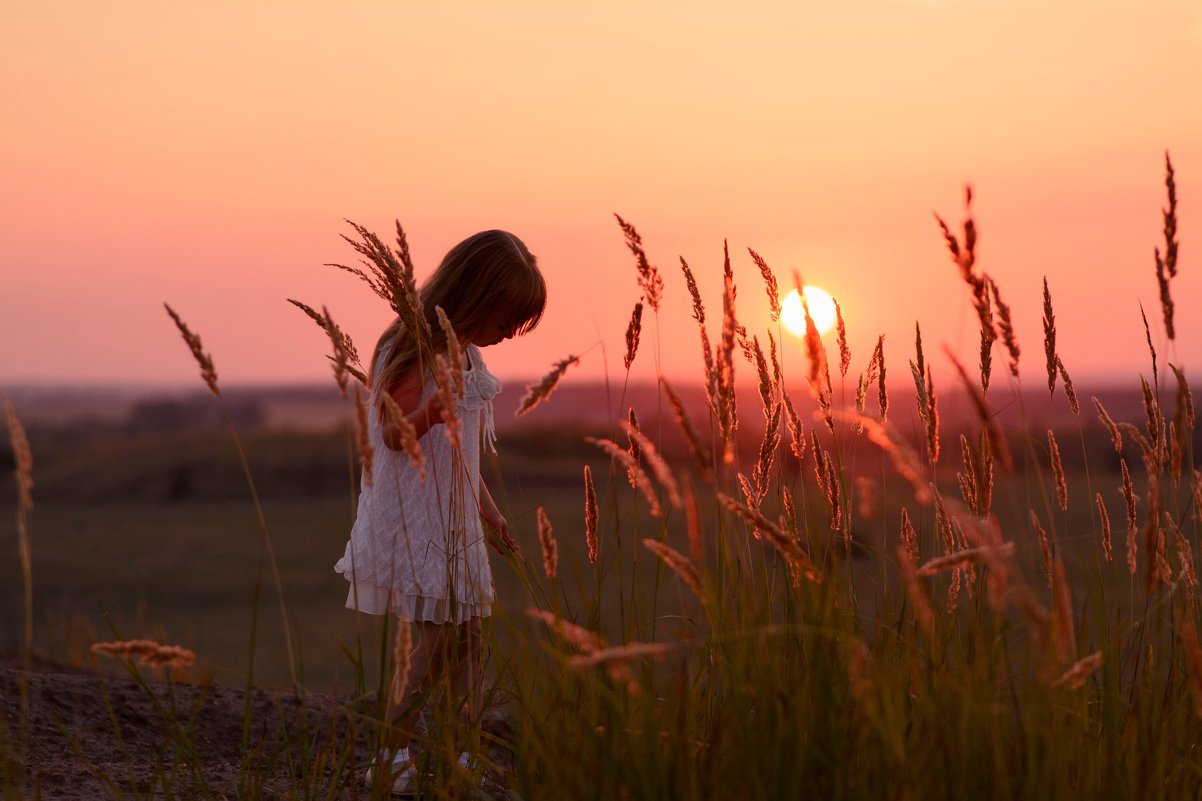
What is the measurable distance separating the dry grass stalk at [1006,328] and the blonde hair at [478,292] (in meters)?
1.56

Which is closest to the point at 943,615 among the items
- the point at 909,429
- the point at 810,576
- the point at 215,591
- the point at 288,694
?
the point at 810,576

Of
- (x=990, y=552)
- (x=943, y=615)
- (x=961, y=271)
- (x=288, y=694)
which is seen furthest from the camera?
(x=288, y=694)

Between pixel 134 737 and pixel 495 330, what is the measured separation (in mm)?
1770

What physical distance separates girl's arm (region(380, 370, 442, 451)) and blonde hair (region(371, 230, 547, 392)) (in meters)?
0.04

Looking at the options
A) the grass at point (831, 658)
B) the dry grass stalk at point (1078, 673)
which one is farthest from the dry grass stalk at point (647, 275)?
the dry grass stalk at point (1078, 673)

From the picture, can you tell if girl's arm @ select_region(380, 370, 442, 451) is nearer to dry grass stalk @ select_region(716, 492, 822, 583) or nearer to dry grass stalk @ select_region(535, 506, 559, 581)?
dry grass stalk @ select_region(535, 506, 559, 581)

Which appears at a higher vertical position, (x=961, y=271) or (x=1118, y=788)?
(x=961, y=271)

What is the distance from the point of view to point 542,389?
6.68ft

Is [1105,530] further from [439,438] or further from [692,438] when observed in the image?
[439,438]

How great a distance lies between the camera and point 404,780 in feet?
9.90

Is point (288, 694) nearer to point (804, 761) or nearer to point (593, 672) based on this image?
point (593, 672)

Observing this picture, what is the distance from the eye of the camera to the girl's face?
11.9 feet

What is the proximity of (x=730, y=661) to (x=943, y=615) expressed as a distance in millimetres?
700

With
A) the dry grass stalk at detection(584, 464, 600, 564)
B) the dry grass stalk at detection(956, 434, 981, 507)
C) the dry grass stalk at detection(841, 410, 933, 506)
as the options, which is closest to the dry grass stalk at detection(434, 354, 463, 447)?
the dry grass stalk at detection(584, 464, 600, 564)
